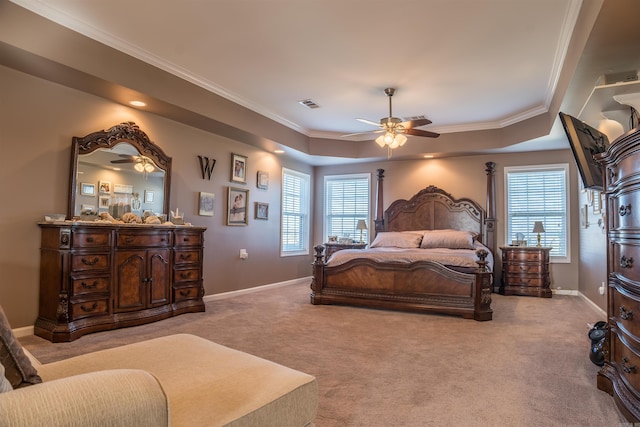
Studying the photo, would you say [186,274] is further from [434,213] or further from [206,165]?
[434,213]

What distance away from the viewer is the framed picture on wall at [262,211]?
6395 millimetres

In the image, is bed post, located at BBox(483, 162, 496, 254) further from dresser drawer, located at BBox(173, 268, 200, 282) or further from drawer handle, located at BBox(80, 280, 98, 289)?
drawer handle, located at BBox(80, 280, 98, 289)

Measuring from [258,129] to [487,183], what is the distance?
416cm

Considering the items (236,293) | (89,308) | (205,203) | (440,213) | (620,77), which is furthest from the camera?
(440,213)

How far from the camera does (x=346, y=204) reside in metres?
8.03

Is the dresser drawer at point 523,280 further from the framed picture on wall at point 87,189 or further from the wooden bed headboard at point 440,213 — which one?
the framed picture on wall at point 87,189

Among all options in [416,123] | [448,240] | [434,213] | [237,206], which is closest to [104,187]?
[237,206]

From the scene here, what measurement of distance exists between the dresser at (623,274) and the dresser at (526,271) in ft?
13.0

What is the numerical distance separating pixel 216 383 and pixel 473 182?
6538 millimetres

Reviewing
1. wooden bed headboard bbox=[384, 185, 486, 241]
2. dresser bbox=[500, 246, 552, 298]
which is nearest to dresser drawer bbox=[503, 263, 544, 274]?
dresser bbox=[500, 246, 552, 298]

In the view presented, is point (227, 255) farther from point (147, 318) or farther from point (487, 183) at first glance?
point (487, 183)

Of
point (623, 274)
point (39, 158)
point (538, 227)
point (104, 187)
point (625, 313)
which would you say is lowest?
point (625, 313)

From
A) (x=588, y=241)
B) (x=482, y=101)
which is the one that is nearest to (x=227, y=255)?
(x=482, y=101)

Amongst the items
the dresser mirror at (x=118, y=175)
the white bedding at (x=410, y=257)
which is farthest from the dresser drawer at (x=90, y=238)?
the white bedding at (x=410, y=257)
